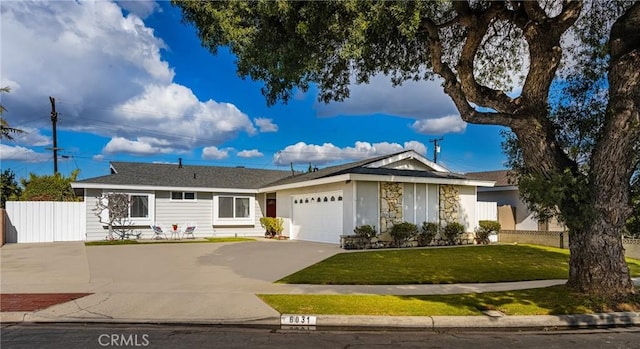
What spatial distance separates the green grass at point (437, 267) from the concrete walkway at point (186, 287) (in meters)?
0.60

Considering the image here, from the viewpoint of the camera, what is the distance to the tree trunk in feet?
25.1

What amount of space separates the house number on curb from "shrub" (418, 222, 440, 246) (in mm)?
12348

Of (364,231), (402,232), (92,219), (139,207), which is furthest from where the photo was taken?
(139,207)

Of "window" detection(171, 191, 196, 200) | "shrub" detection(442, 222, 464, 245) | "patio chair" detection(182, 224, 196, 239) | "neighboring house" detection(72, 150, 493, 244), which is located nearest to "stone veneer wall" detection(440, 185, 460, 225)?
"neighboring house" detection(72, 150, 493, 244)

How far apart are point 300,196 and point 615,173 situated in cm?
1522

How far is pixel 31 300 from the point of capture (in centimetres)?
783

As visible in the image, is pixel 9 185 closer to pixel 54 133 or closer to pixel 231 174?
pixel 54 133

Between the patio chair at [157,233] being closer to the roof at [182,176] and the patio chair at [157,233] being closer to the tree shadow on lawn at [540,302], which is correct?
the roof at [182,176]

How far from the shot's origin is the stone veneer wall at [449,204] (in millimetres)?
19516

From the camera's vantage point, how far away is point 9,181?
35062 millimetres

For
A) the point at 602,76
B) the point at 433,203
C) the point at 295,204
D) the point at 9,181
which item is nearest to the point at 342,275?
the point at 602,76

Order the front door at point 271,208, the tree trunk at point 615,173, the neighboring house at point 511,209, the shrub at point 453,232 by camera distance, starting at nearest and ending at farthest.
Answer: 1. the tree trunk at point 615,173
2. the shrub at point 453,232
3. the neighboring house at point 511,209
4. the front door at point 271,208

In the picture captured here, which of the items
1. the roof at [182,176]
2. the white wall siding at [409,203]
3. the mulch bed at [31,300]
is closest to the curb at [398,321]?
the mulch bed at [31,300]

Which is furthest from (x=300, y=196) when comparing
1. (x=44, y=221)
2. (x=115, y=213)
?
(x=44, y=221)
